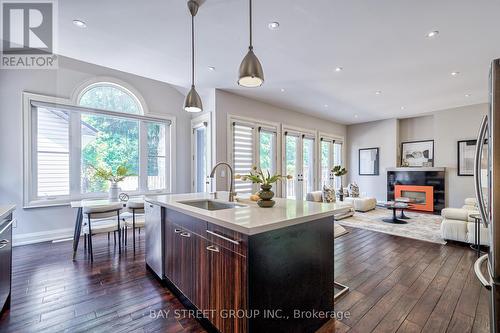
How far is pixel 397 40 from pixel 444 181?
218 inches

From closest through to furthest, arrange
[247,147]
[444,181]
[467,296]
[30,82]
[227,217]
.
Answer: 1. [227,217]
2. [467,296]
3. [30,82]
4. [247,147]
5. [444,181]

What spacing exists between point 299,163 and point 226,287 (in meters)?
5.46

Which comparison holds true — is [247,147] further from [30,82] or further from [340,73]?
[30,82]

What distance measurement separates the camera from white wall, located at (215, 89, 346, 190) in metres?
4.73

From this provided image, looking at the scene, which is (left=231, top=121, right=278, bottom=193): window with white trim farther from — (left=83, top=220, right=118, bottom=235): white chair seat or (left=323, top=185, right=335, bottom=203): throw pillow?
(left=83, top=220, right=118, bottom=235): white chair seat

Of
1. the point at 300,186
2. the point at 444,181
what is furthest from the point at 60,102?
the point at 444,181

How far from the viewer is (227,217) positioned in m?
1.60

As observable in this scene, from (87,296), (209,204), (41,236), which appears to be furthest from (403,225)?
(41,236)

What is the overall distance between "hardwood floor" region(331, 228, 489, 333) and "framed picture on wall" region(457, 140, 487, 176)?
3.80m

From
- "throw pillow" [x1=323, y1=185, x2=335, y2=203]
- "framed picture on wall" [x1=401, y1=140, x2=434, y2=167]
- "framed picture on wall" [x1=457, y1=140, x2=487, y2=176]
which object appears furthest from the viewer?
"framed picture on wall" [x1=401, y1=140, x2=434, y2=167]

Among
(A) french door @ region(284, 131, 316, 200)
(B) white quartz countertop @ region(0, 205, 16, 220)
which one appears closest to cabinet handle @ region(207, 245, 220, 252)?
(B) white quartz countertop @ region(0, 205, 16, 220)

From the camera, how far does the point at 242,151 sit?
5164mm

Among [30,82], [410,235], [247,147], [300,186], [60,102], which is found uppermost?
[30,82]

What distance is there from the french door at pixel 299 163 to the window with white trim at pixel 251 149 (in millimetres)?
502
